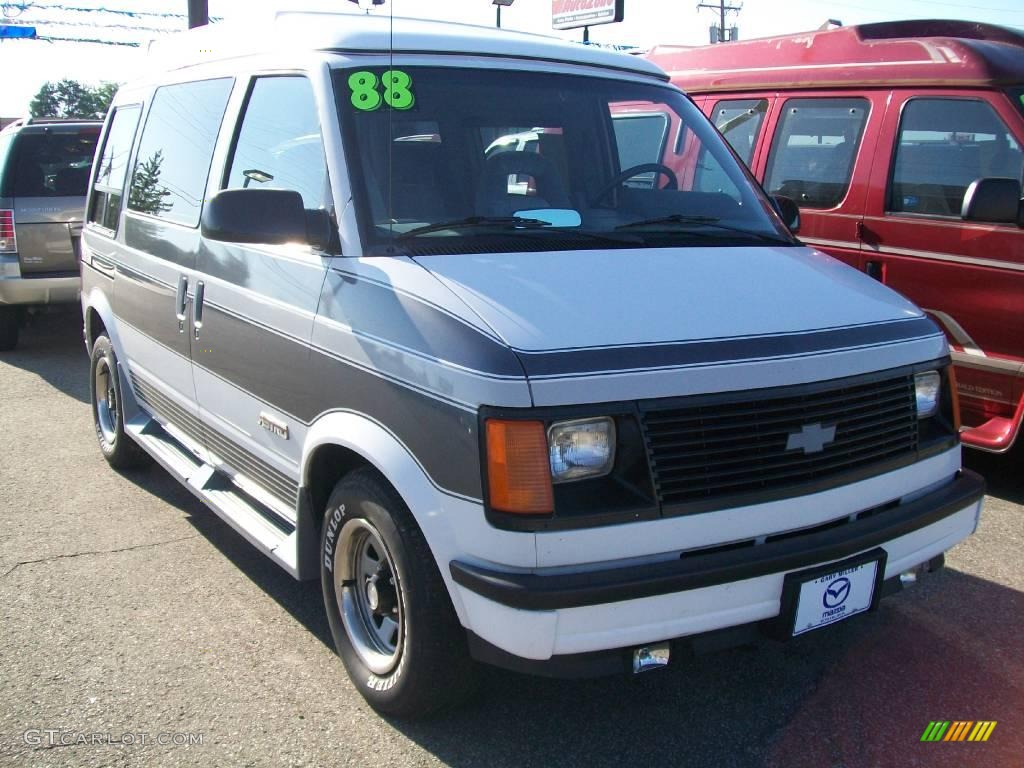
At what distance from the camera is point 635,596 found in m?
2.58

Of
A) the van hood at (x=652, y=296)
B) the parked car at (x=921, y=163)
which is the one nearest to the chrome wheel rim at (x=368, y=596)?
the van hood at (x=652, y=296)

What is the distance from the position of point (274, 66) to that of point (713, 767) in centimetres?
284

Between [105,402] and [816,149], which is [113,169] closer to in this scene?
[105,402]

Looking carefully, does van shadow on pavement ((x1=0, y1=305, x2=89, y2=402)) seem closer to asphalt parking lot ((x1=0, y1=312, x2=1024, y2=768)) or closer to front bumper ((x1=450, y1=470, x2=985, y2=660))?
asphalt parking lot ((x1=0, y1=312, x2=1024, y2=768))

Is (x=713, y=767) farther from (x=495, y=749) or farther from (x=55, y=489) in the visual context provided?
(x=55, y=489)

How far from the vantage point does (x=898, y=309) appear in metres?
3.32

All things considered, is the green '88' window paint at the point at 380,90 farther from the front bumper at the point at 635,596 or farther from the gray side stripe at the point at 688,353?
the front bumper at the point at 635,596

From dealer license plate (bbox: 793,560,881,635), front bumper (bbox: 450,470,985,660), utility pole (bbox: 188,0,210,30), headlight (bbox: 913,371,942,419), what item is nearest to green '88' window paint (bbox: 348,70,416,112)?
front bumper (bbox: 450,470,985,660)

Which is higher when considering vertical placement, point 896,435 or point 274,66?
point 274,66

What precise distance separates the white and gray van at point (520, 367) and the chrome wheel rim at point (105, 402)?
144 cm

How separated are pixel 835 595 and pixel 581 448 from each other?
90cm

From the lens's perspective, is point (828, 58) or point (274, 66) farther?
point (828, 58)

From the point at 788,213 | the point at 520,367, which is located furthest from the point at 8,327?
the point at 520,367

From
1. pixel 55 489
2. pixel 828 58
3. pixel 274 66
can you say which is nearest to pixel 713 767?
pixel 274 66
